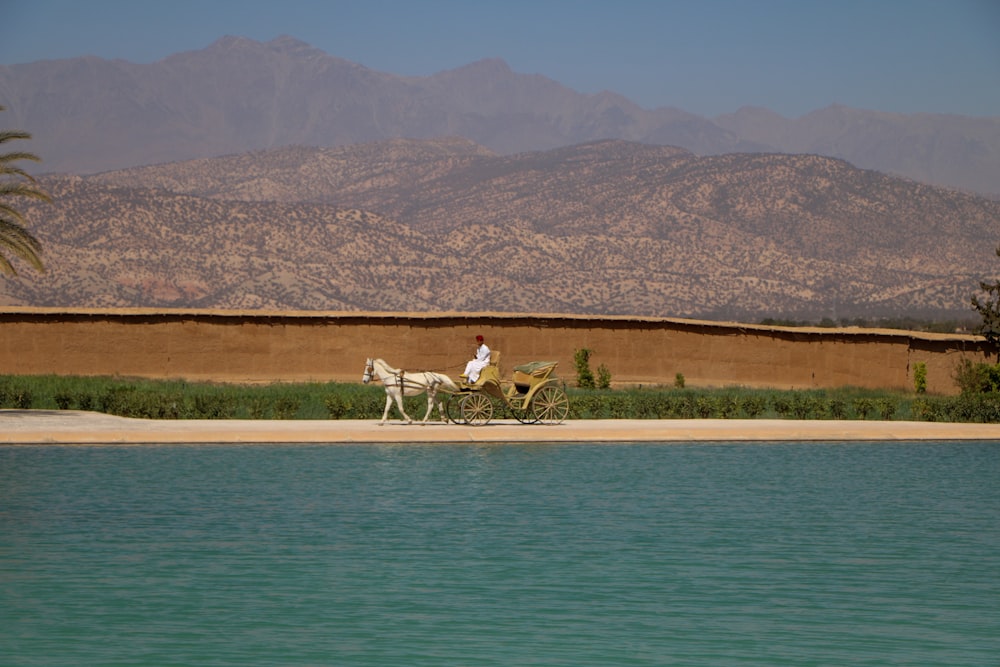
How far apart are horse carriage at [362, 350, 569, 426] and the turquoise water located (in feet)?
15.3

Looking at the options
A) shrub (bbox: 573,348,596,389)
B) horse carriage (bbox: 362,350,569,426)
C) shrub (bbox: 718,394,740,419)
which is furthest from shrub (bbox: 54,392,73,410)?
shrub (bbox: 573,348,596,389)

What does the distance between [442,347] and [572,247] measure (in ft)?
249

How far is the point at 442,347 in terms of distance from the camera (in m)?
42.6

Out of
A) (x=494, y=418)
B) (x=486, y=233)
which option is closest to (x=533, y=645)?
(x=494, y=418)

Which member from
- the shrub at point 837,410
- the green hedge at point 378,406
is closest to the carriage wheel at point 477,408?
the green hedge at point 378,406

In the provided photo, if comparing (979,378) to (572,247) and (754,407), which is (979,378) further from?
(572,247)

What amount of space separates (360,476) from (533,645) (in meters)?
8.57

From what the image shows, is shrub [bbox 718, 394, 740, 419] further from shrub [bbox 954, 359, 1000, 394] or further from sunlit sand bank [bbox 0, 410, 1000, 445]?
shrub [bbox 954, 359, 1000, 394]

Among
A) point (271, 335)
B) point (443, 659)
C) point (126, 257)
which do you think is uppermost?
point (126, 257)

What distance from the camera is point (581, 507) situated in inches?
644

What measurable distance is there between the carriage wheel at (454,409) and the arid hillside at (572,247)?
65885 millimetres

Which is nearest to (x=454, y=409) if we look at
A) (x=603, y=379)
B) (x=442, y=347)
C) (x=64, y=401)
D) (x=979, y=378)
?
(x=64, y=401)

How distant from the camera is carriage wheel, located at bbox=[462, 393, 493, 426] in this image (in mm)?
25609

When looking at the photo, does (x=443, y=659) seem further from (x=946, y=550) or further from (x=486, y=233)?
(x=486, y=233)
